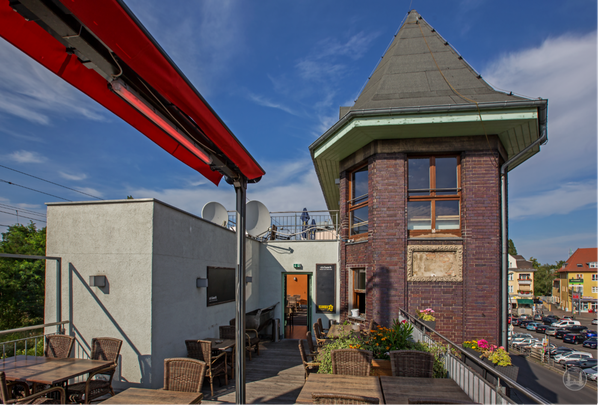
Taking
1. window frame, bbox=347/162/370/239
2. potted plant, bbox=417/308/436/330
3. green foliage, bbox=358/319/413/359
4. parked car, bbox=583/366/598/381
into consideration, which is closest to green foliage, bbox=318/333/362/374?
green foliage, bbox=358/319/413/359

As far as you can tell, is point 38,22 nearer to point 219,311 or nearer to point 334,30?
point 219,311

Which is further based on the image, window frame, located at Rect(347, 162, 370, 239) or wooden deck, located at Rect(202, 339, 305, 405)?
window frame, located at Rect(347, 162, 370, 239)

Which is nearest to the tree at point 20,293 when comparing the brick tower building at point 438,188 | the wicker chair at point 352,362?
the brick tower building at point 438,188

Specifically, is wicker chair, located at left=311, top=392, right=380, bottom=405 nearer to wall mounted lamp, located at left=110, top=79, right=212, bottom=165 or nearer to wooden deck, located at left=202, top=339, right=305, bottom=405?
wall mounted lamp, located at left=110, top=79, right=212, bottom=165

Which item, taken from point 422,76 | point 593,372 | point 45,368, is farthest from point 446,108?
point 593,372

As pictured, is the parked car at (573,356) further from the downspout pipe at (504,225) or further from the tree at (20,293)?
the tree at (20,293)

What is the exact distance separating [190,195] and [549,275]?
92.4 metres

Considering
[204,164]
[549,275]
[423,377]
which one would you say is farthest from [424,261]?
[549,275]

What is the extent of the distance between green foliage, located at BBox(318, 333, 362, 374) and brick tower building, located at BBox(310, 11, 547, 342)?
199 centimetres

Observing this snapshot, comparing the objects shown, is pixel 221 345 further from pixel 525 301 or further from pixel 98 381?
pixel 525 301

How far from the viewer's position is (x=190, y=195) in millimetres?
28875

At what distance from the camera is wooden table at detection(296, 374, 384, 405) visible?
12.1 feet

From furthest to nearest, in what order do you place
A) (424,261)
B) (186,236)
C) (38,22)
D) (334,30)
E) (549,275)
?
1. (549,275)
2. (334,30)
3. (424,261)
4. (186,236)
5. (38,22)

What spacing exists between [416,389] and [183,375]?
8.90 feet
